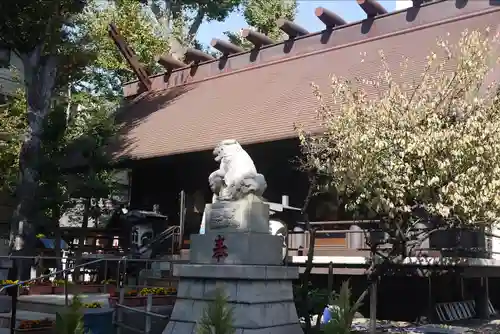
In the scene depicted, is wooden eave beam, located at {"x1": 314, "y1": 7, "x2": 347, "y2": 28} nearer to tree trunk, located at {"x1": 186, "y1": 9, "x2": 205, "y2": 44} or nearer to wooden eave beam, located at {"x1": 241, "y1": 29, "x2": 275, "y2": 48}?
wooden eave beam, located at {"x1": 241, "y1": 29, "x2": 275, "y2": 48}

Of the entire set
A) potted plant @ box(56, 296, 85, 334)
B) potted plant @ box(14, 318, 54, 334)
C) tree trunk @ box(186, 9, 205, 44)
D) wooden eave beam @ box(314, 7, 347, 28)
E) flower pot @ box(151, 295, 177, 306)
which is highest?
tree trunk @ box(186, 9, 205, 44)

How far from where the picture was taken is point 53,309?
10375 millimetres

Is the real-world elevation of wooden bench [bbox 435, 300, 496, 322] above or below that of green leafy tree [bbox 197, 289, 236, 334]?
below

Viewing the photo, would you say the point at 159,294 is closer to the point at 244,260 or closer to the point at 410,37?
the point at 244,260

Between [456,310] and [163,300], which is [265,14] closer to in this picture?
[456,310]

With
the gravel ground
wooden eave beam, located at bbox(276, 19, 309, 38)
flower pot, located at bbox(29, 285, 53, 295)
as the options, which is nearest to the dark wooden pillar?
the gravel ground

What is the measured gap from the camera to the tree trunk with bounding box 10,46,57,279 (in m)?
15.5

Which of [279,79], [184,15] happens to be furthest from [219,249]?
[184,15]

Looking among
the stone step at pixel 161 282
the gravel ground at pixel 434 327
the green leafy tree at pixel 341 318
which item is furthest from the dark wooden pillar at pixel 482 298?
the green leafy tree at pixel 341 318

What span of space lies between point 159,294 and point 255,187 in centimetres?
398

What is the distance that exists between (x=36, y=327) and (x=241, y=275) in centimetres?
316

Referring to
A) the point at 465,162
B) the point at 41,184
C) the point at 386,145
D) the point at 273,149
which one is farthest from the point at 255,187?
the point at 41,184

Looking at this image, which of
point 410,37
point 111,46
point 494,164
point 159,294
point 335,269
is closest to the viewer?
point 494,164

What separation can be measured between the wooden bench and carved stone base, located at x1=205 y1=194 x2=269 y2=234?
6858 mm
